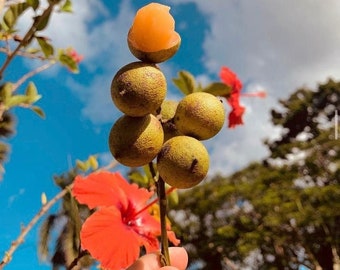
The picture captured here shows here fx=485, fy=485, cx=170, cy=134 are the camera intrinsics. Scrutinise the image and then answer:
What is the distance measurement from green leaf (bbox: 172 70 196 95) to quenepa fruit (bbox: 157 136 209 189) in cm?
55

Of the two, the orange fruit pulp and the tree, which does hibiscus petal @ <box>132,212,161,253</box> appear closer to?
the orange fruit pulp

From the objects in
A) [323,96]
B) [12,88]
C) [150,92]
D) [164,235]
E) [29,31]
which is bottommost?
[323,96]

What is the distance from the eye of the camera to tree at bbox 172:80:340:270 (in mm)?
17797

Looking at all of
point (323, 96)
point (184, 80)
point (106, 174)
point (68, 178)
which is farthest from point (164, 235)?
point (323, 96)

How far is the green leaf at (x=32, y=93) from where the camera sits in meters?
2.13

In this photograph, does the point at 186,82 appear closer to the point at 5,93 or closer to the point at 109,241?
the point at 109,241

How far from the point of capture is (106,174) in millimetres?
908

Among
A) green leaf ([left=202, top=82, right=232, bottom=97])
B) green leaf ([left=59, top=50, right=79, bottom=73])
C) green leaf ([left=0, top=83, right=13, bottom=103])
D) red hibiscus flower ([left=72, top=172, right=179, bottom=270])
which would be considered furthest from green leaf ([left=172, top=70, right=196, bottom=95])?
green leaf ([left=59, top=50, right=79, bottom=73])

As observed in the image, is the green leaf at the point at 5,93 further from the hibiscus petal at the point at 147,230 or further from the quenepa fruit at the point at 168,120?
the quenepa fruit at the point at 168,120

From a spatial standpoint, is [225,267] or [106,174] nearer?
[106,174]

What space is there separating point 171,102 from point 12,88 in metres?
1.43

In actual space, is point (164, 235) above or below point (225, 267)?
above

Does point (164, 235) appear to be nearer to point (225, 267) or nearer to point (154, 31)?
point (154, 31)

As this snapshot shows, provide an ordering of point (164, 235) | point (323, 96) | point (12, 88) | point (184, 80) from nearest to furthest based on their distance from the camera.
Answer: point (164, 235), point (184, 80), point (12, 88), point (323, 96)
